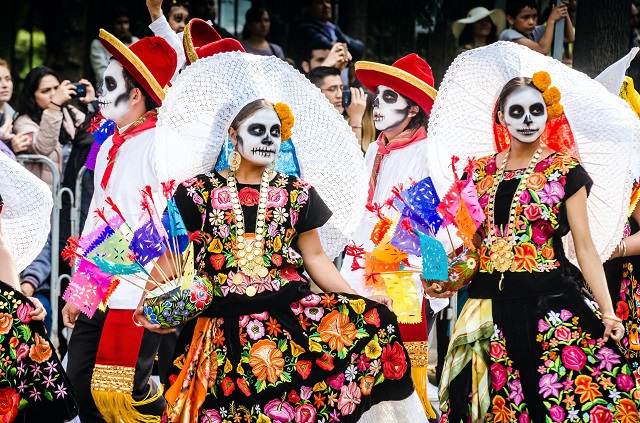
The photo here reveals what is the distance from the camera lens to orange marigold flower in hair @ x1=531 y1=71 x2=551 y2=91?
634cm

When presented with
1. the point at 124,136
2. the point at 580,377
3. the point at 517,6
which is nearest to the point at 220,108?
the point at 124,136

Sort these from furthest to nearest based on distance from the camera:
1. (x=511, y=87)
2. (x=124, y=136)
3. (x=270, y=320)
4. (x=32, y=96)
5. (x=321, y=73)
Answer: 1. (x=321, y=73)
2. (x=32, y=96)
3. (x=124, y=136)
4. (x=511, y=87)
5. (x=270, y=320)

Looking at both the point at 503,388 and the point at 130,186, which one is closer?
the point at 503,388

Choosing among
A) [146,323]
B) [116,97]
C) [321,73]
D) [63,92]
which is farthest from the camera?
[321,73]

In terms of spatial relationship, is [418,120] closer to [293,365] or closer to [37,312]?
[293,365]

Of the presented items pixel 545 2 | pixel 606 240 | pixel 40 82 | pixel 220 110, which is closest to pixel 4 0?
pixel 40 82

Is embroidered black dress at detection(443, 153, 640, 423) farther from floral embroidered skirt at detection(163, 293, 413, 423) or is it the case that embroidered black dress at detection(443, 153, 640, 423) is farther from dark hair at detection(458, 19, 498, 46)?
dark hair at detection(458, 19, 498, 46)

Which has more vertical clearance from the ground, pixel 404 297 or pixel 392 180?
pixel 392 180

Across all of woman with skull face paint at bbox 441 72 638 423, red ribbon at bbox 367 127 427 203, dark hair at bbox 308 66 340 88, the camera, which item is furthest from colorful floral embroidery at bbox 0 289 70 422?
dark hair at bbox 308 66 340 88

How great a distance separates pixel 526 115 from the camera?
634cm

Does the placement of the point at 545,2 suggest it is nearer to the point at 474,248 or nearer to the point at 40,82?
the point at 40,82

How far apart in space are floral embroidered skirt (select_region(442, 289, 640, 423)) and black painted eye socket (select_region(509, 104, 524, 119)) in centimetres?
86

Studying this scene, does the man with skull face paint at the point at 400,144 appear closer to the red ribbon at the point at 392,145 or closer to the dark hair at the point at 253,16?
the red ribbon at the point at 392,145

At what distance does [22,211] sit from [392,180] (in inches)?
92.4
